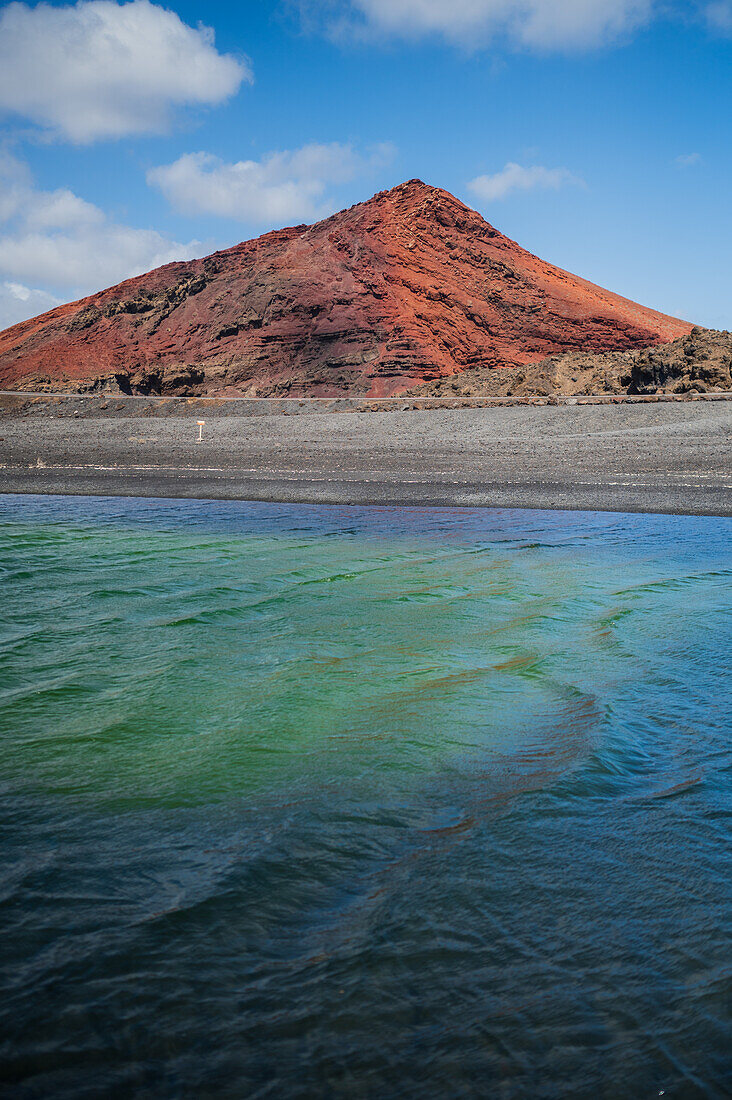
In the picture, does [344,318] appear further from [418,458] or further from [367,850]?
A: [367,850]

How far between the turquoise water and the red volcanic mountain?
4052 centimetres

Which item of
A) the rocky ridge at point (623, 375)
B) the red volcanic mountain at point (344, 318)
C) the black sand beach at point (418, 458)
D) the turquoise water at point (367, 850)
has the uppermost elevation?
the red volcanic mountain at point (344, 318)

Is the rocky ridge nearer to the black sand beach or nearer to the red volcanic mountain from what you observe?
the black sand beach


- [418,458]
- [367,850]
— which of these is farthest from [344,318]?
[367,850]

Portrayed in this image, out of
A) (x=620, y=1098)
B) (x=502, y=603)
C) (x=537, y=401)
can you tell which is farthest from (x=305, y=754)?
(x=537, y=401)

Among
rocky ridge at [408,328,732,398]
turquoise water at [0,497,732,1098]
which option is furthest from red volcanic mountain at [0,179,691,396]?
turquoise water at [0,497,732,1098]

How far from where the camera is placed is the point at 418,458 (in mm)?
17094

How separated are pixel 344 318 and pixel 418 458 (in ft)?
120

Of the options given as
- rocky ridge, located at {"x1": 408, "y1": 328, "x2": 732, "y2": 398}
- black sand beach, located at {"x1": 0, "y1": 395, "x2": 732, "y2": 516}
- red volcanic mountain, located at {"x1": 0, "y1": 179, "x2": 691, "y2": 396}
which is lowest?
black sand beach, located at {"x1": 0, "y1": 395, "x2": 732, "y2": 516}

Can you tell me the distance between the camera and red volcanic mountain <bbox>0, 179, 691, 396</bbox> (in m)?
49.3

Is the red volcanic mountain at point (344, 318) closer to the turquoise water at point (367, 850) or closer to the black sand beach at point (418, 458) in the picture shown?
the black sand beach at point (418, 458)

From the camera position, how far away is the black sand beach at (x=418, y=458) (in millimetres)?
13406

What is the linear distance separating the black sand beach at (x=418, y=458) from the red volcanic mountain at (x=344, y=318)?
2383 cm

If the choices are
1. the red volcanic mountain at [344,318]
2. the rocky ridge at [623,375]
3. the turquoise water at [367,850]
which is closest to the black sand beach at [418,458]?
the rocky ridge at [623,375]
